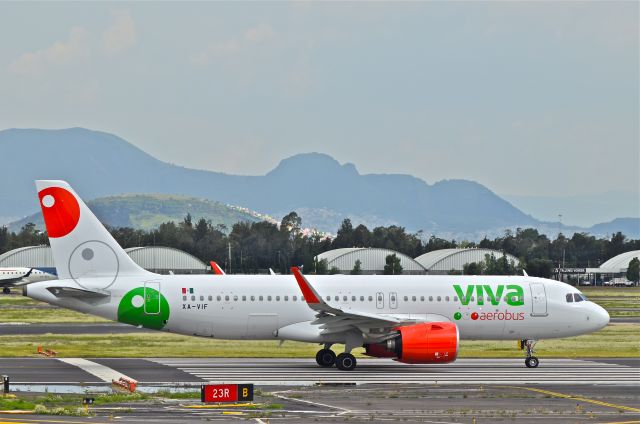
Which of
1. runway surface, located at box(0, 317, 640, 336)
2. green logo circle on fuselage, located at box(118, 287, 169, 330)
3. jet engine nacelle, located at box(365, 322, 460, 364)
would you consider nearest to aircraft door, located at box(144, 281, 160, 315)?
A: green logo circle on fuselage, located at box(118, 287, 169, 330)

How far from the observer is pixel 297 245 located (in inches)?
5610

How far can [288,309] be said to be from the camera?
40.1m

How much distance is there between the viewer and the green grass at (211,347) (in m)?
45.1

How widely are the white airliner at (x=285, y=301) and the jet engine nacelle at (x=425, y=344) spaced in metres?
0.69

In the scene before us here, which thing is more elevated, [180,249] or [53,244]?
[180,249]

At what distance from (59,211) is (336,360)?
11245 mm

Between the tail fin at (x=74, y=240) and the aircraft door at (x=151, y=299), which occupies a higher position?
the tail fin at (x=74, y=240)

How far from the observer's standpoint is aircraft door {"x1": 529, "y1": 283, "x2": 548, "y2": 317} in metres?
41.1

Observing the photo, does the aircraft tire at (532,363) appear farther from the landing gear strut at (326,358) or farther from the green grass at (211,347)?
the landing gear strut at (326,358)

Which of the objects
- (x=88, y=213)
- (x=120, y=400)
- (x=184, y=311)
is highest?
(x=88, y=213)

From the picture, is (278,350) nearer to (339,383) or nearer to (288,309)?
(288,309)

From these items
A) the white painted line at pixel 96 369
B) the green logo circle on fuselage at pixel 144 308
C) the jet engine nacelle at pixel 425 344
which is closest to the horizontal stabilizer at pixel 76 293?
the green logo circle on fuselage at pixel 144 308

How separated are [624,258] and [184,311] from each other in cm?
15009

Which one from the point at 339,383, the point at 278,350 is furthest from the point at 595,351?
the point at 339,383
